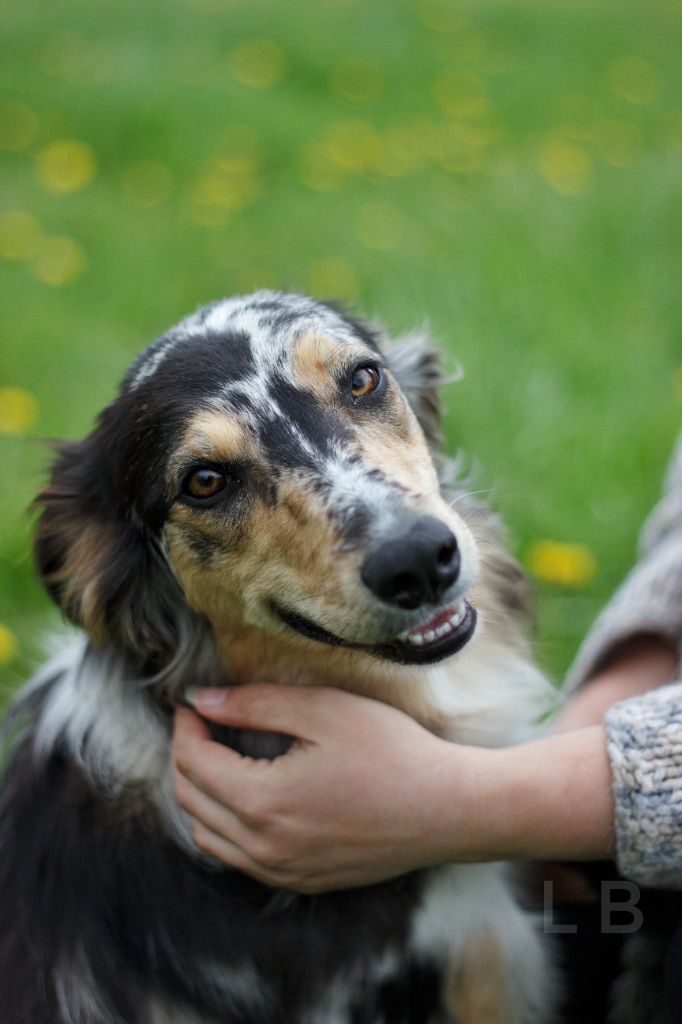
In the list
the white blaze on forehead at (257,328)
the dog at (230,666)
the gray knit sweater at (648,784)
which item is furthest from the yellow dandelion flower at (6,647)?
the gray knit sweater at (648,784)

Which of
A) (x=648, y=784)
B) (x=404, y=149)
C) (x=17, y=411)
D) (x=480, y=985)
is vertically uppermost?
(x=648, y=784)

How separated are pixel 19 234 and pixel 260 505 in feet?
15.8

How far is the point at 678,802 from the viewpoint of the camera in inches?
87.2

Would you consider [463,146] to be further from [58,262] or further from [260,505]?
[260,505]

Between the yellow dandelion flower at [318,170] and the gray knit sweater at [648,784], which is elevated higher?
the gray knit sweater at [648,784]

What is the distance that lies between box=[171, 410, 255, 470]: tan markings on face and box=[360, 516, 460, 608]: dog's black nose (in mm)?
448

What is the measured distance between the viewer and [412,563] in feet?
7.31

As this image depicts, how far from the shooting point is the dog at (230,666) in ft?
8.04

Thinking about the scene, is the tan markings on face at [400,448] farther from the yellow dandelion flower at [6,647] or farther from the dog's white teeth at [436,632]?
the yellow dandelion flower at [6,647]

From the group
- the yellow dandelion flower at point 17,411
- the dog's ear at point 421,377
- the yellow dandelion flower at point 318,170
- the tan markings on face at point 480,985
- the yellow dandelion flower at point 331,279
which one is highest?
the dog's ear at point 421,377

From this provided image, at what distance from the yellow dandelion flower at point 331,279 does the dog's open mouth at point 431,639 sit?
3.70m

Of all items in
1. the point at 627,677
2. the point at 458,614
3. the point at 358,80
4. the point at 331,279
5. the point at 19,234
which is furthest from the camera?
the point at 358,80

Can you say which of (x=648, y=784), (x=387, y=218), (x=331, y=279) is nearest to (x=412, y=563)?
(x=648, y=784)

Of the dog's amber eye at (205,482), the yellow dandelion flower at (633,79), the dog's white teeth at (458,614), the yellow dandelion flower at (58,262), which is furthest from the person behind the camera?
the yellow dandelion flower at (633,79)
